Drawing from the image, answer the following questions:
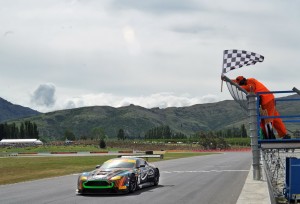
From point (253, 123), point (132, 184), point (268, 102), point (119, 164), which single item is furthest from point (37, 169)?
point (268, 102)

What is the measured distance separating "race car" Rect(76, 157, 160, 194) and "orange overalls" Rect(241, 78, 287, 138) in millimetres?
5821

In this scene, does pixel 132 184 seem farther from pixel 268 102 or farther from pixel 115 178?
pixel 268 102

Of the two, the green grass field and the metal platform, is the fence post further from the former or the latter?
the green grass field

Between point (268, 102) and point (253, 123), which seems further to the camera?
point (253, 123)

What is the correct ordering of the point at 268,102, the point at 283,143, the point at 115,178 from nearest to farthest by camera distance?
the point at 283,143 → the point at 268,102 → the point at 115,178

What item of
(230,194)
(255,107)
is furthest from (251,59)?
Result: (230,194)

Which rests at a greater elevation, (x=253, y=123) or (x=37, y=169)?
(x=253, y=123)

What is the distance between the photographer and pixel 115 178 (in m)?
16.2

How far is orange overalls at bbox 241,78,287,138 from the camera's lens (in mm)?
12961

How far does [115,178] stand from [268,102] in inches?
246

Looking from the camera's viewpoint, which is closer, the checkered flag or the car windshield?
the checkered flag

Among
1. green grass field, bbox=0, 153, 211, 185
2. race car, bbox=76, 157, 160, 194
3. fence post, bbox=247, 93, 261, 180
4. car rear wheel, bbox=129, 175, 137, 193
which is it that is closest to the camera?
fence post, bbox=247, 93, 261, 180

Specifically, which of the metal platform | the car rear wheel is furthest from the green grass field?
the metal platform

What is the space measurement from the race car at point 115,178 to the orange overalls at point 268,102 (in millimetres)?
5821
